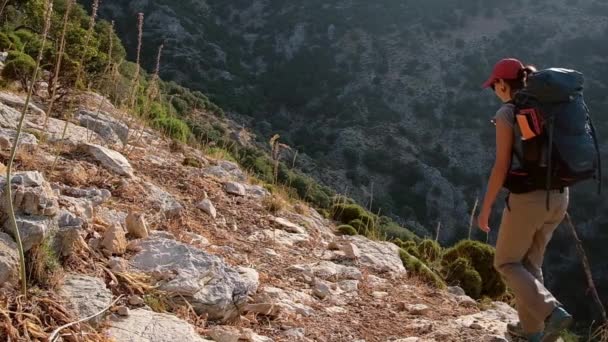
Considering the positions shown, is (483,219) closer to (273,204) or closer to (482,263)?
(273,204)

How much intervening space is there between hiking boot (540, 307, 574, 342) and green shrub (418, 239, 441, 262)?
138 inches

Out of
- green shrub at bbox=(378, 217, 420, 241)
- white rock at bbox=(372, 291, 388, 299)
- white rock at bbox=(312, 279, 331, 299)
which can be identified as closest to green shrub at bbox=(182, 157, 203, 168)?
white rock at bbox=(312, 279, 331, 299)

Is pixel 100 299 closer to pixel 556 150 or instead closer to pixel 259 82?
pixel 556 150

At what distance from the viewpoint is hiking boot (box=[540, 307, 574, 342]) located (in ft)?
9.87

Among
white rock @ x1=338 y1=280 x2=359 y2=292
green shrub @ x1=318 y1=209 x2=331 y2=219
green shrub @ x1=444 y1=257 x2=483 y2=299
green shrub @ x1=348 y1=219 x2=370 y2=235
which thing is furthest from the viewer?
green shrub @ x1=318 y1=209 x2=331 y2=219

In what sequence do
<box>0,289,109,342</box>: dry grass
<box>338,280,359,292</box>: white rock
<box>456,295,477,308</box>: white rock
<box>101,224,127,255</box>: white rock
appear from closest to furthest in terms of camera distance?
<box>0,289,109,342</box>: dry grass, <box>101,224,127,255</box>: white rock, <box>338,280,359,292</box>: white rock, <box>456,295,477,308</box>: white rock

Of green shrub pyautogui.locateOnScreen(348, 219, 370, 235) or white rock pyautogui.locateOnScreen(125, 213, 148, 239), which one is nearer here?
white rock pyautogui.locateOnScreen(125, 213, 148, 239)

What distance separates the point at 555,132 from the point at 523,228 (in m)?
0.57

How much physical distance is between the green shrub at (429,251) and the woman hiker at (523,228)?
3319 mm

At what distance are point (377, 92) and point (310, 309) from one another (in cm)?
4339

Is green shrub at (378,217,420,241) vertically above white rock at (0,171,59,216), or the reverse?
white rock at (0,171,59,216)

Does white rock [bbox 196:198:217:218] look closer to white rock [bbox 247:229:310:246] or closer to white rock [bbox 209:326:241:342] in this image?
white rock [bbox 247:229:310:246]

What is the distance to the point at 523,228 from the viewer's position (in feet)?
10.3

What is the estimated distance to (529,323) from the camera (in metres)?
3.26
